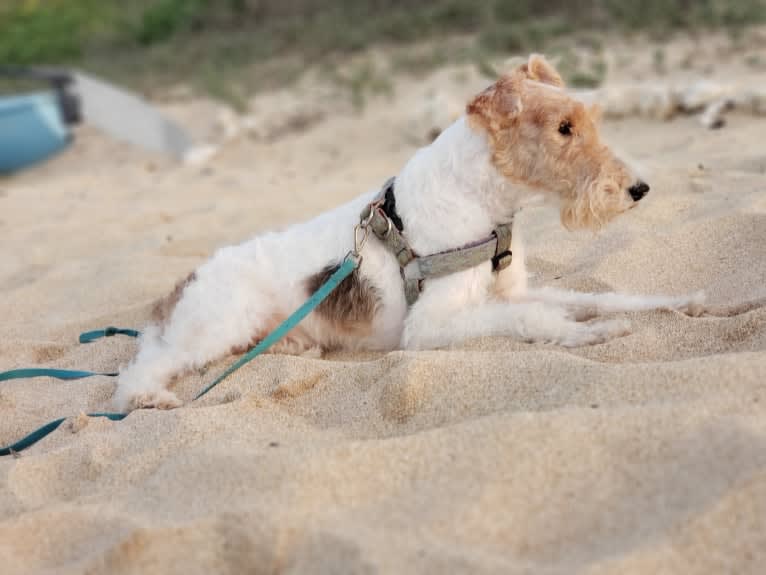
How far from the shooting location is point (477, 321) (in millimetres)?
3520

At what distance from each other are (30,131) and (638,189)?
9142mm

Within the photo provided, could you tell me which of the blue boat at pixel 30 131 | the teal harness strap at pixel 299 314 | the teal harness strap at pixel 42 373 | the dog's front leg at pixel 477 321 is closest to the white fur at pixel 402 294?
the dog's front leg at pixel 477 321

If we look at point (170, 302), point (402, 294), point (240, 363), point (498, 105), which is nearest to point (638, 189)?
point (498, 105)

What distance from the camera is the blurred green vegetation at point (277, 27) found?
10.1m

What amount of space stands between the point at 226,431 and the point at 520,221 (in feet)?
9.79

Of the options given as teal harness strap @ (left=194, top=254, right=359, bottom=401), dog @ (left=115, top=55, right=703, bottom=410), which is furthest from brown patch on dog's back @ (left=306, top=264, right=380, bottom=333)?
teal harness strap @ (left=194, top=254, right=359, bottom=401)

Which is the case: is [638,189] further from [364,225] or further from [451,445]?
[451,445]

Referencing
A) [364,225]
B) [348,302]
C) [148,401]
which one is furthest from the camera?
[348,302]

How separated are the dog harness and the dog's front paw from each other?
109cm

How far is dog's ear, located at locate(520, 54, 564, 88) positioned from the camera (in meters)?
3.70

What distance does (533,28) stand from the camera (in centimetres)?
1023

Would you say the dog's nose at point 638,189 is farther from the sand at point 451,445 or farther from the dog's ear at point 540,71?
the dog's ear at point 540,71

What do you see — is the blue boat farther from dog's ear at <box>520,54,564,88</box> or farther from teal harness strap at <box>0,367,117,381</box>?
dog's ear at <box>520,54,564,88</box>

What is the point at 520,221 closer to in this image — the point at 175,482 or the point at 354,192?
the point at 354,192
